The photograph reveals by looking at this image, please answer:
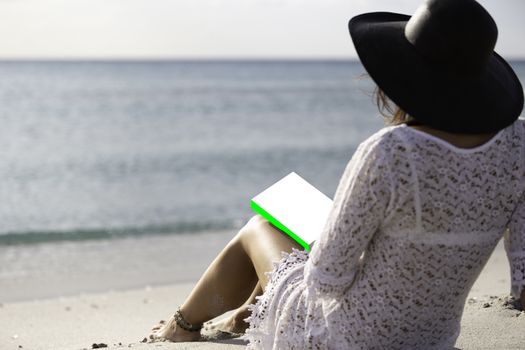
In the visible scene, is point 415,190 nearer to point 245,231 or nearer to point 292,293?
point 292,293

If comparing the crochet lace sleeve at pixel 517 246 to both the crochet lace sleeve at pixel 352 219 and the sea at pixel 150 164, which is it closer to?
the crochet lace sleeve at pixel 352 219

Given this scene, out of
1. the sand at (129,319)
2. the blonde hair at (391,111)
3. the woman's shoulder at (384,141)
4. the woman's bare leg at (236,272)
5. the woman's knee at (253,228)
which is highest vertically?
the blonde hair at (391,111)

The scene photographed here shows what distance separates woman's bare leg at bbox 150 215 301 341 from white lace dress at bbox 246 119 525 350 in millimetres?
367

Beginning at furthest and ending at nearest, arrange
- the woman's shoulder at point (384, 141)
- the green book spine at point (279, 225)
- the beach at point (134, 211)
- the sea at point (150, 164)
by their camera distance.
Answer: the sea at point (150, 164)
the beach at point (134, 211)
the green book spine at point (279, 225)
the woman's shoulder at point (384, 141)

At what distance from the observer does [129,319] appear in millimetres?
4871

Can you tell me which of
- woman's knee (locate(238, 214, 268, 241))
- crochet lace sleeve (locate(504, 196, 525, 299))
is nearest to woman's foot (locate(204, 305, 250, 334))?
woman's knee (locate(238, 214, 268, 241))

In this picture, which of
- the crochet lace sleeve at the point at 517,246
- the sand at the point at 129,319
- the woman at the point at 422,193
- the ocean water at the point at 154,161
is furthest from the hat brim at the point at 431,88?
the sand at the point at 129,319

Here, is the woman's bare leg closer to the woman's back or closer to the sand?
the sand

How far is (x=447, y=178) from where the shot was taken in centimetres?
212

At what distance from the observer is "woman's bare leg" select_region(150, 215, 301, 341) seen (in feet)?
9.39

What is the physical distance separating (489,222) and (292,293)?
0.68 metres

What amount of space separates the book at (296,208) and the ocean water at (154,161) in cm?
61

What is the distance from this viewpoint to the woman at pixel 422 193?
2084mm

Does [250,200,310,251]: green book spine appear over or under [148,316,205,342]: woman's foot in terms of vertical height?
over
